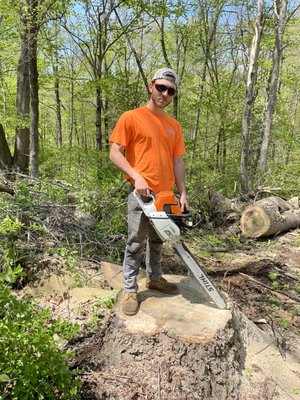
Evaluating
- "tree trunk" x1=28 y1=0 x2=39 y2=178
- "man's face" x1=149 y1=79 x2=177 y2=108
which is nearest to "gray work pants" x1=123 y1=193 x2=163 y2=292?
"man's face" x1=149 y1=79 x2=177 y2=108

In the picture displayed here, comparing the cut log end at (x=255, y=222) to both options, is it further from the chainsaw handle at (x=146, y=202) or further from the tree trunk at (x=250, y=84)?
the chainsaw handle at (x=146, y=202)

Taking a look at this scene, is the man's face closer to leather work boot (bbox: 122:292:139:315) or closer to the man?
the man

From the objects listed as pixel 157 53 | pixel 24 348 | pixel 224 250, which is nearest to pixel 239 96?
pixel 157 53

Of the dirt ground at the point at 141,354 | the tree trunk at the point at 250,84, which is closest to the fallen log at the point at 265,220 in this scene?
the tree trunk at the point at 250,84

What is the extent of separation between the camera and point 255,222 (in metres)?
6.43

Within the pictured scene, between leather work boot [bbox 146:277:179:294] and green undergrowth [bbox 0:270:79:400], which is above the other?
green undergrowth [bbox 0:270:79:400]

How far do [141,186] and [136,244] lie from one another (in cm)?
57

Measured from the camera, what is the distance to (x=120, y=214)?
15.9ft

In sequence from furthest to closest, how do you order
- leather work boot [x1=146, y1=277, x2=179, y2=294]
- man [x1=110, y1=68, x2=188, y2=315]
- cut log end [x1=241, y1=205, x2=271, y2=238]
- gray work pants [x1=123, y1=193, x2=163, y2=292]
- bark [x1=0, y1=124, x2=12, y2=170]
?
bark [x1=0, y1=124, x2=12, y2=170] → cut log end [x1=241, y1=205, x2=271, y2=238] → leather work boot [x1=146, y1=277, x2=179, y2=294] → gray work pants [x1=123, y1=193, x2=163, y2=292] → man [x1=110, y1=68, x2=188, y2=315]

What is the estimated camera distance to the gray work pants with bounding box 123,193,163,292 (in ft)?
8.57

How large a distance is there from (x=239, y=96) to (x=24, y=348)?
13620mm

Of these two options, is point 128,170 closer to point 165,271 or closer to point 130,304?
point 130,304

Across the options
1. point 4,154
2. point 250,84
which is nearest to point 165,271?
point 4,154

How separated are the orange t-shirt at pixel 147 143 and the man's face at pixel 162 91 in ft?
0.39
